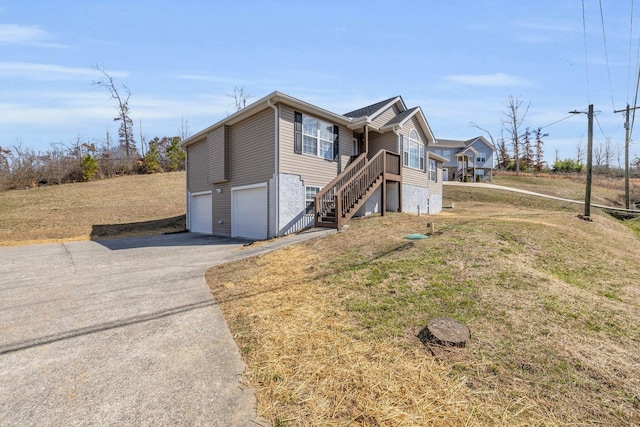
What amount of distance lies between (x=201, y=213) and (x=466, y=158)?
34959mm

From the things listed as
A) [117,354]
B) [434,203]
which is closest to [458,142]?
[434,203]

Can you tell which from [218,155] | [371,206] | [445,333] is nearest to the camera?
[445,333]

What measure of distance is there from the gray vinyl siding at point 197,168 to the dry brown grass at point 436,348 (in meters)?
10.1

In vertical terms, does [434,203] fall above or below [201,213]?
Answer: above

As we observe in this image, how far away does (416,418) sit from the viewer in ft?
7.21

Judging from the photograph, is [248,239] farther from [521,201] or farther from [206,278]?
[521,201]

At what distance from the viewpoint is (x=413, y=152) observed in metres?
16.5

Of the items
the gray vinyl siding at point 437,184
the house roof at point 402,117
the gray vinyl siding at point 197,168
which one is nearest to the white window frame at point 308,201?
the house roof at point 402,117

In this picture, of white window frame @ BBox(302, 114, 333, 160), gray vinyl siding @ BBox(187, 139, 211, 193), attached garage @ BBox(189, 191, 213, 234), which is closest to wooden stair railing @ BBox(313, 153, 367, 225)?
white window frame @ BBox(302, 114, 333, 160)

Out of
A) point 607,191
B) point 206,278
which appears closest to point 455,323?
point 206,278

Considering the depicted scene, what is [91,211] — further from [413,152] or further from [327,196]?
[413,152]

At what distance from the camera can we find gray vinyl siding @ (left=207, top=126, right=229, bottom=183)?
1320cm

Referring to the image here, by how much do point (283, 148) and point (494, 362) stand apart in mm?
9650

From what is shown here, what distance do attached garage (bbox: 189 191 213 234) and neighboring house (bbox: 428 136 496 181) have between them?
3124 centimetres
